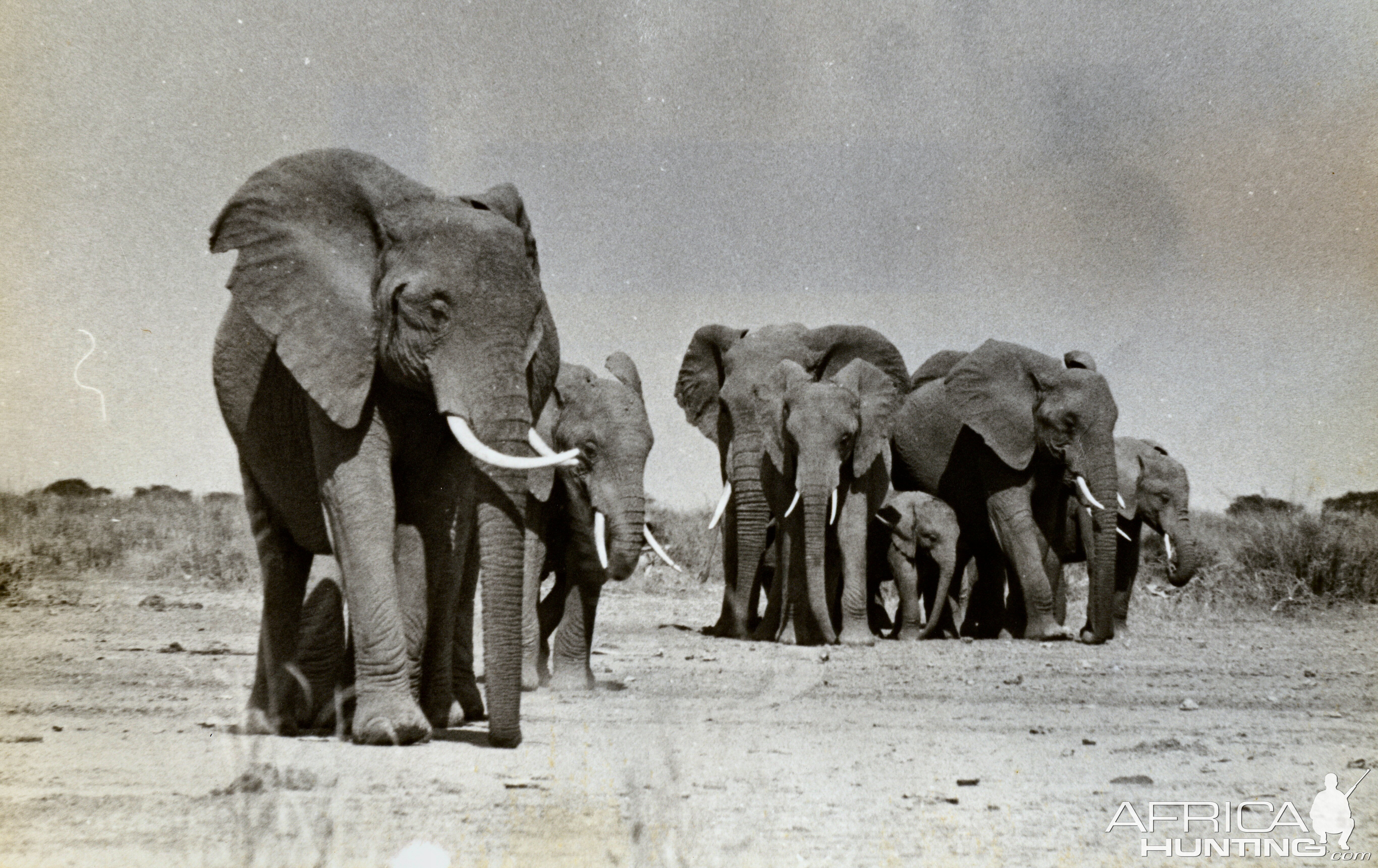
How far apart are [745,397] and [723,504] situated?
3.49ft

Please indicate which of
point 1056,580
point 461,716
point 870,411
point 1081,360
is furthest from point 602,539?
point 1056,580

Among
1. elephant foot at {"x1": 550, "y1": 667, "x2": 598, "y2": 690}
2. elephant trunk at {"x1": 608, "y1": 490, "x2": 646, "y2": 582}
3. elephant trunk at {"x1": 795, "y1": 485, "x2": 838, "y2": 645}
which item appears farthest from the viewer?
elephant trunk at {"x1": 795, "y1": 485, "x2": 838, "y2": 645}

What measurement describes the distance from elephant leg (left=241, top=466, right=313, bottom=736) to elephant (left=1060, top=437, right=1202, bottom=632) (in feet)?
33.9

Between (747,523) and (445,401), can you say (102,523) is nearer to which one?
(747,523)

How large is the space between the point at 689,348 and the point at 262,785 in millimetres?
10246

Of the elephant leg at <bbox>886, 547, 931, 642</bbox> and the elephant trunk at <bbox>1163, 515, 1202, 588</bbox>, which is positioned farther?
the elephant trunk at <bbox>1163, 515, 1202, 588</bbox>

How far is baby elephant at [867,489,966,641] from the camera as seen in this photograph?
574 inches

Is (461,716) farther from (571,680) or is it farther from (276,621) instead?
(571,680)

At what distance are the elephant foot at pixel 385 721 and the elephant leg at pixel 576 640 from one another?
2.71m

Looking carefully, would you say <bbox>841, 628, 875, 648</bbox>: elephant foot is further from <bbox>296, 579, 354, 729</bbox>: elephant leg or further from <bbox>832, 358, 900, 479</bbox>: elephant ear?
<bbox>296, 579, 354, 729</bbox>: elephant leg

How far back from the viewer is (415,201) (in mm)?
7117

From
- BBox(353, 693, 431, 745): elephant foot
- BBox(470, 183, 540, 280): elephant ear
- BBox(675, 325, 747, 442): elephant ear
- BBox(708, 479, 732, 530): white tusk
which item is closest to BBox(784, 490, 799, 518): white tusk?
BBox(708, 479, 732, 530): white tusk

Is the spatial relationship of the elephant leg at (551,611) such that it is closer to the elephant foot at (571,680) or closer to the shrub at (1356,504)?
the elephant foot at (571,680)

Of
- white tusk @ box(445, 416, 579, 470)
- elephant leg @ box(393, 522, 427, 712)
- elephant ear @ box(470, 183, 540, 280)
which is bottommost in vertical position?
elephant leg @ box(393, 522, 427, 712)
